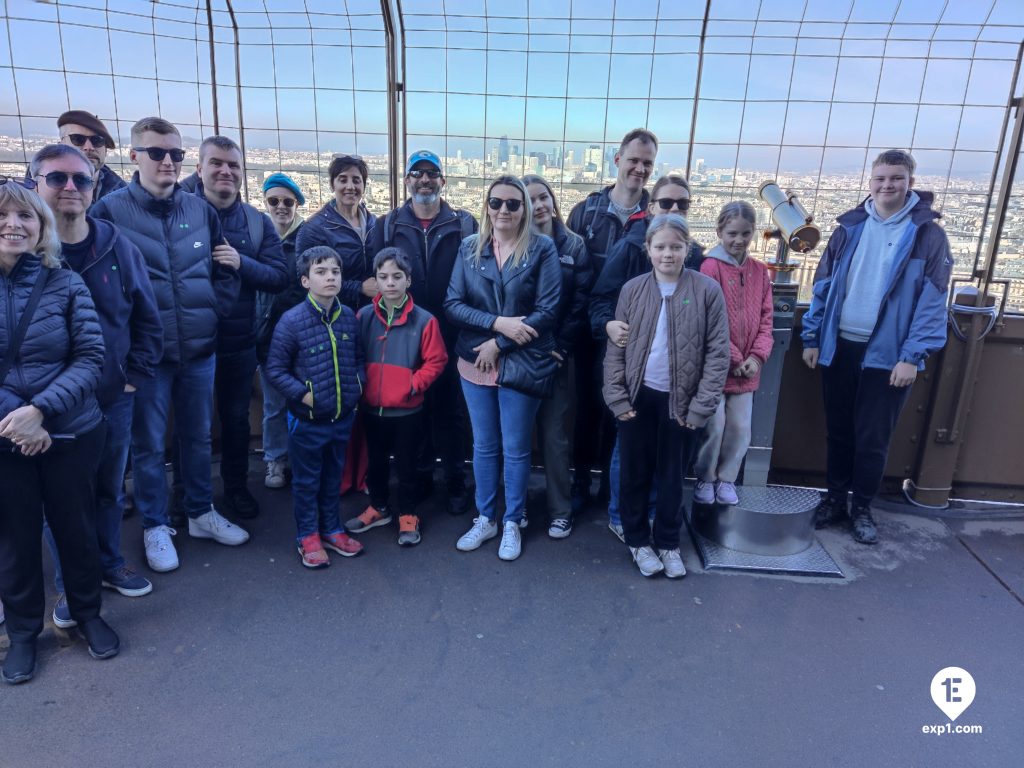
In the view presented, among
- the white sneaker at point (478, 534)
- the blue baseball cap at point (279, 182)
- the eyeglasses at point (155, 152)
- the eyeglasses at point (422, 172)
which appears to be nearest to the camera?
the eyeglasses at point (155, 152)

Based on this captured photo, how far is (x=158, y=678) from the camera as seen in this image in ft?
8.02

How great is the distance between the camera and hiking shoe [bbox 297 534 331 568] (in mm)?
3170

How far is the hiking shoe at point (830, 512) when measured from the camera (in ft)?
12.1

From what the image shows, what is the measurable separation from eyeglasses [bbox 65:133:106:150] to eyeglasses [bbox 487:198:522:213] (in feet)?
6.97

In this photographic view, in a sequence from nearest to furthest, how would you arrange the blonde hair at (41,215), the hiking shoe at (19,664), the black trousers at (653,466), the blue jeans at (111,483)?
the blonde hair at (41,215) → the hiking shoe at (19,664) → the blue jeans at (111,483) → the black trousers at (653,466)

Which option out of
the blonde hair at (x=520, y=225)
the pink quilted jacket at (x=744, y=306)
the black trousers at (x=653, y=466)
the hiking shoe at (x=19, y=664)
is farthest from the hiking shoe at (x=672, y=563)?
the hiking shoe at (x=19, y=664)

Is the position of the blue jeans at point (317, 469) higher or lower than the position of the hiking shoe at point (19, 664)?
higher

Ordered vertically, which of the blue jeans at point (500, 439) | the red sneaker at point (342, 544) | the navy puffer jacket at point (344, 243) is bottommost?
the red sneaker at point (342, 544)

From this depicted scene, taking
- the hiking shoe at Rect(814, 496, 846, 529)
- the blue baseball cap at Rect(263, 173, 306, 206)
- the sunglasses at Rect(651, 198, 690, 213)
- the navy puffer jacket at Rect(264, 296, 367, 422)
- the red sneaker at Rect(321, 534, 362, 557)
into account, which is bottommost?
the red sneaker at Rect(321, 534, 362, 557)

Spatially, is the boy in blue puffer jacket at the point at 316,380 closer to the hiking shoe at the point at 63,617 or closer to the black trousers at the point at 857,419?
the hiking shoe at the point at 63,617

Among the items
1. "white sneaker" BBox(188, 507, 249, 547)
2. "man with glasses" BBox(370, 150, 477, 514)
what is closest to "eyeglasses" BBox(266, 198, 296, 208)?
"man with glasses" BBox(370, 150, 477, 514)

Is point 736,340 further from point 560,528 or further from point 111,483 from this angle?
point 111,483

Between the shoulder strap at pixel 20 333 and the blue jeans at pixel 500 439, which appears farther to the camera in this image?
the blue jeans at pixel 500 439

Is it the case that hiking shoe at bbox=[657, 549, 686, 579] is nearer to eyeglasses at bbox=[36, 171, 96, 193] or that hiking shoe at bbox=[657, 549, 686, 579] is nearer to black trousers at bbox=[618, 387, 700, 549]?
black trousers at bbox=[618, 387, 700, 549]
